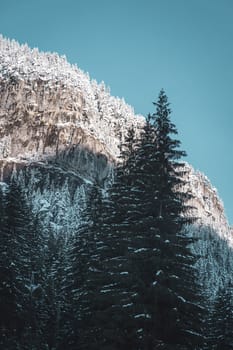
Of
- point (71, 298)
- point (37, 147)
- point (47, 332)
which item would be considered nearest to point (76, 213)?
point (37, 147)

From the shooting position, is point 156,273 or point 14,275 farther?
point 14,275

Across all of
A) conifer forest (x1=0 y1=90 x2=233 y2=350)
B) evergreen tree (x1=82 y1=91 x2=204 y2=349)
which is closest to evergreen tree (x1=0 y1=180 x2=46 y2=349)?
conifer forest (x1=0 y1=90 x2=233 y2=350)

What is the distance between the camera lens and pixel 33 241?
140ft

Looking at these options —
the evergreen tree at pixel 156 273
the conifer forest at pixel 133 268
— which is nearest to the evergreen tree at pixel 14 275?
the conifer forest at pixel 133 268

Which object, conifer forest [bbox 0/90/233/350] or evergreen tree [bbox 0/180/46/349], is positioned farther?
evergreen tree [bbox 0/180/46/349]

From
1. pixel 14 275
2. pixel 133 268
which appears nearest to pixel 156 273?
pixel 133 268

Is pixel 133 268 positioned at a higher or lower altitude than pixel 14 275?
higher

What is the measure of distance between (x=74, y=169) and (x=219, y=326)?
142 metres

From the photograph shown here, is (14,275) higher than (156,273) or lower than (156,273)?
lower

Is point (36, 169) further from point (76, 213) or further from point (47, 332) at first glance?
point (47, 332)

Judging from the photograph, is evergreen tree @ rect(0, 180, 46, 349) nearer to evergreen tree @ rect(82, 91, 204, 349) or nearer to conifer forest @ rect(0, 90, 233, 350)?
conifer forest @ rect(0, 90, 233, 350)

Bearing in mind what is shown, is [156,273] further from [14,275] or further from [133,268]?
[14,275]

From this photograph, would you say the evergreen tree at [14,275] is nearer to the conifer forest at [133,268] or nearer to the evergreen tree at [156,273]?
the conifer forest at [133,268]

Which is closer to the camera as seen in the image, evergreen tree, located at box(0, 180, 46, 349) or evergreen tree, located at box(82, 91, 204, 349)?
evergreen tree, located at box(82, 91, 204, 349)
